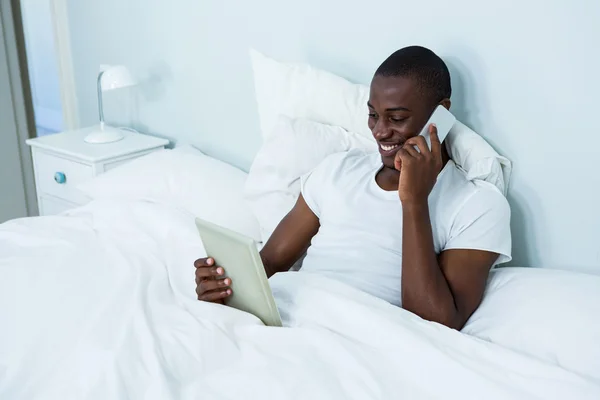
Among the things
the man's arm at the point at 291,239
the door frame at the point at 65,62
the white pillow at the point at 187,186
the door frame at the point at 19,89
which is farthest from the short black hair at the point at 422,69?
the door frame at the point at 19,89

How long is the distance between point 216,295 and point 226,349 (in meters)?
0.17

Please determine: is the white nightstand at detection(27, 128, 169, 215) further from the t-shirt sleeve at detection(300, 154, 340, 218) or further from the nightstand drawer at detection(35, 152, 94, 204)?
the t-shirt sleeve at detection(300, 154, 340, 218)

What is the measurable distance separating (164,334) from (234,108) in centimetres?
112

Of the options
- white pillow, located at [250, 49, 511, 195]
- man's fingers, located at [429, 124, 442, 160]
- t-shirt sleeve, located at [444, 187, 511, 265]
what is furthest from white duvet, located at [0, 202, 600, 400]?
white pillow, located at [250, 49, 511, 195]

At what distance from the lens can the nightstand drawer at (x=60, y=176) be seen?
2225 millimetres

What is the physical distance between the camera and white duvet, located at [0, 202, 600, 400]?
999 mm

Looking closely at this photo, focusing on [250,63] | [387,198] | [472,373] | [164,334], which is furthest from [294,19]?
[472,373]

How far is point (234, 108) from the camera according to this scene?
2.12m

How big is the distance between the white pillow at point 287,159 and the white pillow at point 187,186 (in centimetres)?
9

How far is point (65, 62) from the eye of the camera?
2723 mm

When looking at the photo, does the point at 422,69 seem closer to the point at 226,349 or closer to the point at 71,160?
the point at 226,349

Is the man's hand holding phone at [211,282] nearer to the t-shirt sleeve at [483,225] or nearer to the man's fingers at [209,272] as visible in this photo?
the man's fingers at [209,272]

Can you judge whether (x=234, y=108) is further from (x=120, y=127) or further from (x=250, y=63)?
(x=120, y=127)

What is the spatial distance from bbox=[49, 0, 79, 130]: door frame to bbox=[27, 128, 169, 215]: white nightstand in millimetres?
397
